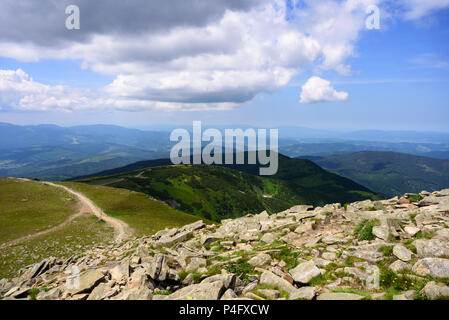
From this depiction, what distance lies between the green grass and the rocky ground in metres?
26.9

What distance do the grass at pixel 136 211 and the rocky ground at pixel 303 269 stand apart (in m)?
27.1

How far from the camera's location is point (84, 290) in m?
12.6

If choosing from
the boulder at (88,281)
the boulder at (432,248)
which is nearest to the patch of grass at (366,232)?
the boulder at (432,248)

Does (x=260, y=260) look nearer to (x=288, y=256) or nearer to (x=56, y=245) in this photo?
(x=288, y=256)

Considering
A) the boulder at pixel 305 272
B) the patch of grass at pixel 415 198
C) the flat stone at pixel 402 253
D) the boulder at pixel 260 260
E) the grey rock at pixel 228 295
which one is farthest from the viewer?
the patch of grass at pixel 415 198

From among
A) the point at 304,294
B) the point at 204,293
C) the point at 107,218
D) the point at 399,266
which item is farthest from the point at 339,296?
the point at 107,218

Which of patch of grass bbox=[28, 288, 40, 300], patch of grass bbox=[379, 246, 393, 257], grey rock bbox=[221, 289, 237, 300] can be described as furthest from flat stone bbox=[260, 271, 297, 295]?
patch of grass bbox=[28, 288, 40, 300]

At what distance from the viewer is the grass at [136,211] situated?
4788cm

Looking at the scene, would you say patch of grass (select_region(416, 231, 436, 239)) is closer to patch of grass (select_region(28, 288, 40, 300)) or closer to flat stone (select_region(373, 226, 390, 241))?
flat stone (select_region(373, 226, 390, 241))

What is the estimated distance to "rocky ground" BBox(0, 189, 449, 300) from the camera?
9859 mm

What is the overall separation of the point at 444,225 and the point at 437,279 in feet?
25.5

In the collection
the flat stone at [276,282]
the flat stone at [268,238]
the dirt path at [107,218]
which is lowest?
the dirt path at [107,218]

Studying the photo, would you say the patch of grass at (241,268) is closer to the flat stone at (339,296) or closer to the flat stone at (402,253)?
the flat stone at (339,296)
